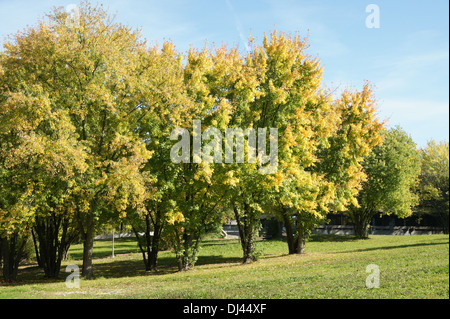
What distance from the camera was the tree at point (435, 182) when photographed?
52156mm

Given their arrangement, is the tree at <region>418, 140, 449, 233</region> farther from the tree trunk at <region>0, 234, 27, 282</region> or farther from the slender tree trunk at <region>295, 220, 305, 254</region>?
the tree trunk at <region>0, 234, 27, 282</region>

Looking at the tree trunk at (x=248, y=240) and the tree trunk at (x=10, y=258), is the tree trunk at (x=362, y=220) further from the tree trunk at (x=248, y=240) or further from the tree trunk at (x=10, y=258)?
the tree trunk at (x=10, y=258)

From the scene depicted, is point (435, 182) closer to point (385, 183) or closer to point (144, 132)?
point (385, 183)

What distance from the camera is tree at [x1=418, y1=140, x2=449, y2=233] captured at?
52.2m

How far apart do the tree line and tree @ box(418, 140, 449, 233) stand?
30.8 m

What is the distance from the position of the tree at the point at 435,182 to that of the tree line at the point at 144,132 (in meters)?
30.8

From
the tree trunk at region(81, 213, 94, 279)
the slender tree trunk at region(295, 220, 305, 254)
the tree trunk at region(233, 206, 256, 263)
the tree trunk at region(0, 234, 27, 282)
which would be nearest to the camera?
the tree trunk at region(81, 213, 94, 279)

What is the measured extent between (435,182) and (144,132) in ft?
150

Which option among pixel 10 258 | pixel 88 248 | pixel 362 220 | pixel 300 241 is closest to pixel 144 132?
pixel 88 248

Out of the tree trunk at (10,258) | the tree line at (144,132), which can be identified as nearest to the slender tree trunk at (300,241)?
the tree line at (144,132)

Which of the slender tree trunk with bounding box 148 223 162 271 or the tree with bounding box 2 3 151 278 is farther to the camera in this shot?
the slender tree trunk with bounding box 148 223 162 271

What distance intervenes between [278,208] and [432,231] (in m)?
42.5

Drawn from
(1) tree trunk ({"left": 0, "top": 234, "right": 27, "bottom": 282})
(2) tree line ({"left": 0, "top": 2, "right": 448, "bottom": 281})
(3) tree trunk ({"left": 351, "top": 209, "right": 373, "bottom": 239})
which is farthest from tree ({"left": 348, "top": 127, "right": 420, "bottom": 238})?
(1) tree trunk ({"left": 0, "top": 234, "right": 27, "bottom": 282})
